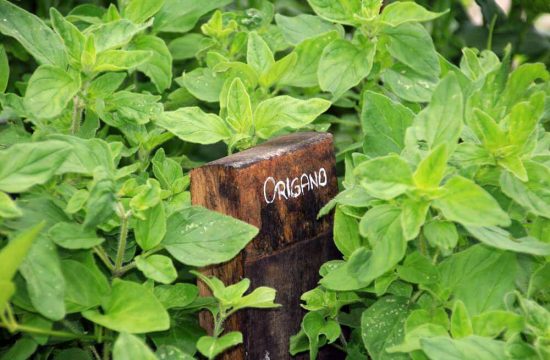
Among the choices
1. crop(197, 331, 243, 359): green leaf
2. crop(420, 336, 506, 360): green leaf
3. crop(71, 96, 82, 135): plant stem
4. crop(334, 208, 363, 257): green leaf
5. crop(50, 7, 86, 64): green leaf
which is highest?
crop(50, 7, 86, 64): green leaf

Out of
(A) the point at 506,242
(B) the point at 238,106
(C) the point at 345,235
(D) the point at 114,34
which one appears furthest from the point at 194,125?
(A) the point at 506,242

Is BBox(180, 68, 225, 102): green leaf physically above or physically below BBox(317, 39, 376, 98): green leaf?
below

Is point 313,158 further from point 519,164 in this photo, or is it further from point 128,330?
point 128,330

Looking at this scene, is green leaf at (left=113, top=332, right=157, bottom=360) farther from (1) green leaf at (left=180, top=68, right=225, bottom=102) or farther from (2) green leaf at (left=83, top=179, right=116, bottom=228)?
(1) green leaf at (left=180, top=68, right=225, bottom=102)

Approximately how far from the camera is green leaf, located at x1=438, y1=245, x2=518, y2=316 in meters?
1.17

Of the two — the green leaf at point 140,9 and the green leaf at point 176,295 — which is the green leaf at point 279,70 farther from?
the green leaf at point 176,295

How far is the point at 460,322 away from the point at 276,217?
337 millimetres

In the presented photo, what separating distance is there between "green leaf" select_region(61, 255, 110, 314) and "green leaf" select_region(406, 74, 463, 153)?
429 millimetres

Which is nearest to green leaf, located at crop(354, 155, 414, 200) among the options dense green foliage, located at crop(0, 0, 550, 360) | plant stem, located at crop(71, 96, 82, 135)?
dense green foliage, located at crop(0, 0, 550, 360)

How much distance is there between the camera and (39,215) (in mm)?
1128

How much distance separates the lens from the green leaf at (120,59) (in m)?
1.26

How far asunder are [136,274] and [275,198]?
247 millimetres

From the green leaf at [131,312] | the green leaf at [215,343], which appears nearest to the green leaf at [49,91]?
the green leaf at [131,312]

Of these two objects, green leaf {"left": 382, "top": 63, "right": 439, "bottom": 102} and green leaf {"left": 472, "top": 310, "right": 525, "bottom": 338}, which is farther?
green leaf {"left": 382, "top": 63, "right": 439, "bottom": 102}
